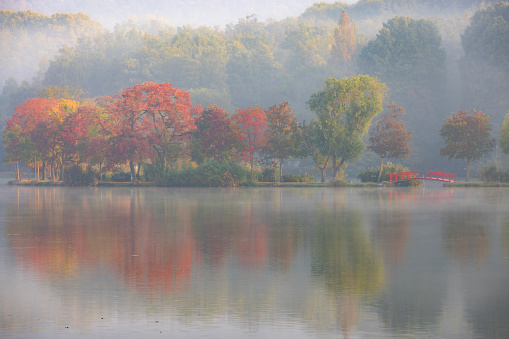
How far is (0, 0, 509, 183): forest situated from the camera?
88.8m

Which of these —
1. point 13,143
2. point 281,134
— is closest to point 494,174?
point 281,134

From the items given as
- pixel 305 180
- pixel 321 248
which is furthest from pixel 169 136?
pixel 321 248

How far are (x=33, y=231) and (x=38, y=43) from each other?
163167mm

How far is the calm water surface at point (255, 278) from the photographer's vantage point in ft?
33.7

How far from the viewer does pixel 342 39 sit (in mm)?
117250

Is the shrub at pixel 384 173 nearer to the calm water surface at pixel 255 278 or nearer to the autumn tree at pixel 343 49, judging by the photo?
the calm water surface at pixel 255 278

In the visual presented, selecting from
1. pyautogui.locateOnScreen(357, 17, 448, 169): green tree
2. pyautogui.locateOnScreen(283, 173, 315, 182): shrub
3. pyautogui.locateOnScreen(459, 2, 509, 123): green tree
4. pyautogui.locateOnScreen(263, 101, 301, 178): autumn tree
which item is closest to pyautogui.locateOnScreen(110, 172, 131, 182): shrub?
pyautogui.locateOnScreen(263, 101, 301, 178): autumn tree

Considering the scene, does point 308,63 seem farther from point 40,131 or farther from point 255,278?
point 255,278

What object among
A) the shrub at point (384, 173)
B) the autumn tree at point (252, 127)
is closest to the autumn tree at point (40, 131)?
the autumn tree at point (252, 127)

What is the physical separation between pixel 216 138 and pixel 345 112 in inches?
471

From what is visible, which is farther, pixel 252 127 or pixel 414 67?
pixel 414 67

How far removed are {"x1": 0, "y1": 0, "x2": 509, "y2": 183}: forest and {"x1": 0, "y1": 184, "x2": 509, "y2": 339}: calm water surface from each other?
39.2 m

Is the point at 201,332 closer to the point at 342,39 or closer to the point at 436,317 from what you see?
the point at 436,317

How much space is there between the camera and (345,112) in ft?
204
